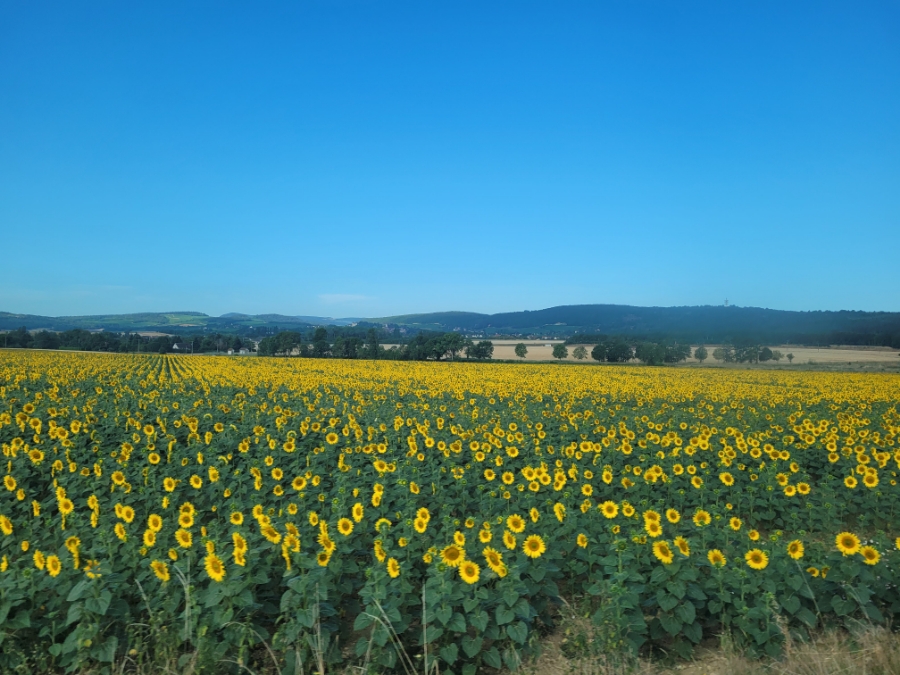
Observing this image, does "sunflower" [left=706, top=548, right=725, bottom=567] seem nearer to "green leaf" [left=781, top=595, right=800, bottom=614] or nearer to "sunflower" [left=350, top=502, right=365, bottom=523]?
"green leaf" [left=781, top=595, right=800, bottom=614]

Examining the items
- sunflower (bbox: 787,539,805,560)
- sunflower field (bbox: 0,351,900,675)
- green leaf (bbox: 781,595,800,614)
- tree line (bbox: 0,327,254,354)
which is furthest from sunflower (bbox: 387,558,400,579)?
tree line (bbox: 0,327,254,354)

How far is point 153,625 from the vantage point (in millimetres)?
4387

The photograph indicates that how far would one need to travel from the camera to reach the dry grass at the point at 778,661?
4.02m

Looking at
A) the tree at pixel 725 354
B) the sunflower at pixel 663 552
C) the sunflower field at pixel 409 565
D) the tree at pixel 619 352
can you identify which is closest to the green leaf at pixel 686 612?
the sunflower field at pixel 409 565

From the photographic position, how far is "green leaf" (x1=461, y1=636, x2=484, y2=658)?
14.2 feet

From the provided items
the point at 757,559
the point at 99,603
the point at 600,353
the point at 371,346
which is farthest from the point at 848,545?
the point at 371,346

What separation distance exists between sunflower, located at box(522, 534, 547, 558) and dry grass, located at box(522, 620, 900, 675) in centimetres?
73

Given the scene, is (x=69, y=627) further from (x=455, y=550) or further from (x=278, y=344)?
(x=278, y=344)

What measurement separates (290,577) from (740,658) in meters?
3.89

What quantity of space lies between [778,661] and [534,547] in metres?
2.08

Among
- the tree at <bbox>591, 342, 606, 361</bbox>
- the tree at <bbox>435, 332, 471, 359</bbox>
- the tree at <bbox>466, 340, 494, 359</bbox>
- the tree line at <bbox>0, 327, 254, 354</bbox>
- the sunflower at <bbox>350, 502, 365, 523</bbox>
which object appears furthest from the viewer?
the tree line at <bbox>0, 327, 254, 354</bbox>

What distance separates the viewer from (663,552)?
5000 mm

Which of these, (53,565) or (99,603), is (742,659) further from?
(53,565)

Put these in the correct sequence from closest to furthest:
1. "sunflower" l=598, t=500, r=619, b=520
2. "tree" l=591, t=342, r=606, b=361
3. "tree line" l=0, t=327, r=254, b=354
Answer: "sunflower" l=598, t=500, r=619, b=520 → "tree" l=591, t=342, r=606, b=361 → "tree line" l=0, t=327, r=254, b=354
